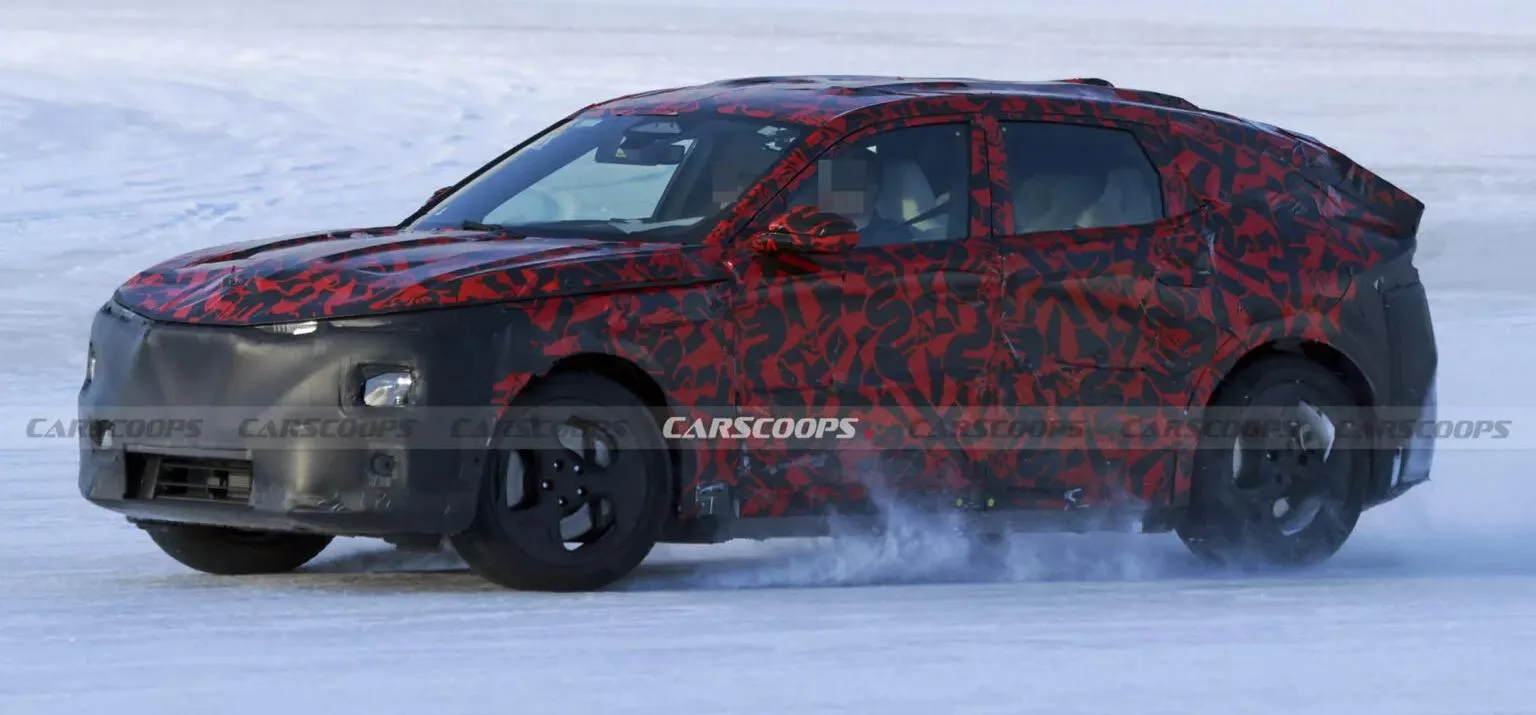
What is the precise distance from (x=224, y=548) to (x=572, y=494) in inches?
54.5

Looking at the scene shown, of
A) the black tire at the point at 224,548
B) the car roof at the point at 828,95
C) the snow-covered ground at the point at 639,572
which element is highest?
the car roof at the point at 828,95

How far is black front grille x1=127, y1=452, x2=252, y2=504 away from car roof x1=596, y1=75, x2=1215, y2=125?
2026 mm

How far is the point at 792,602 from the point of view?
8.72 m

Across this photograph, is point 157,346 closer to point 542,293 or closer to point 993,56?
point 542,293

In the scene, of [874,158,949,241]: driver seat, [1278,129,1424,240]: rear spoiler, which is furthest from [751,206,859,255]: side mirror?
[1278,129,1424,240]: rear spoiler

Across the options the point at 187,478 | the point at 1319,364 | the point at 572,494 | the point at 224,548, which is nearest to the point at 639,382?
the point at 572,494

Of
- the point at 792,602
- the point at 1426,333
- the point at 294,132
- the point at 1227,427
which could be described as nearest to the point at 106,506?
the point at 792,602

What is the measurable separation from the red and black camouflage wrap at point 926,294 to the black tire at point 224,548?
0.91m

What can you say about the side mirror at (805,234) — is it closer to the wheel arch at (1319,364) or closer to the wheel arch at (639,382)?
the wheel arch at (639,382)

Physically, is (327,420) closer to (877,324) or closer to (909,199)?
(877,324)

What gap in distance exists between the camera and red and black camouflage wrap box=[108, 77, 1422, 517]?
340 inches

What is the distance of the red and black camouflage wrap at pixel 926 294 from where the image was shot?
28.3 ft

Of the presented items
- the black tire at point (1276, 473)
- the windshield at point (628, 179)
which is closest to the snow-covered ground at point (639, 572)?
the black tire at point (1276, 473)

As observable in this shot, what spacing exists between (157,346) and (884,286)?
86.1 inches
